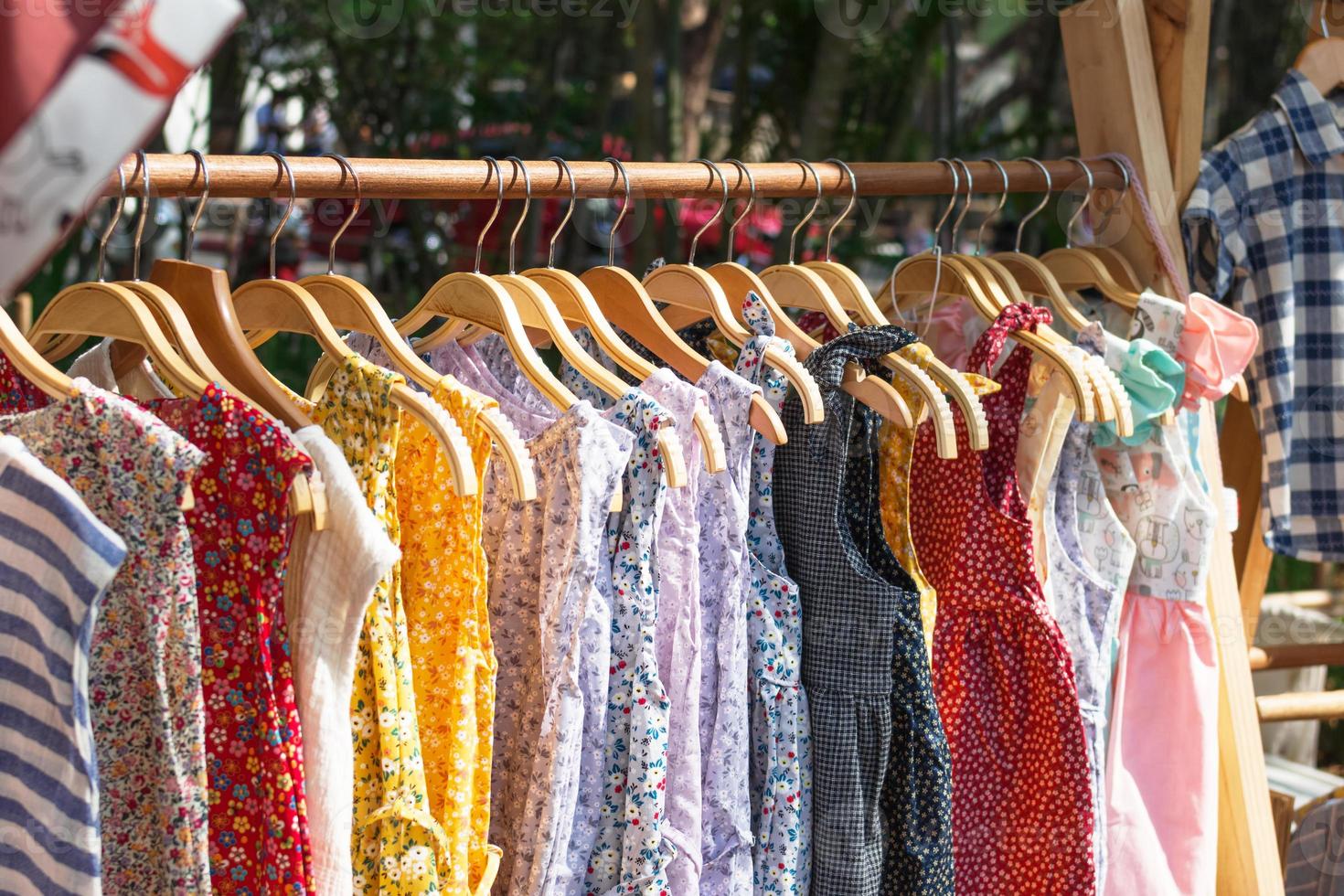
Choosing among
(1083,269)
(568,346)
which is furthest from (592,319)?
(1083,269)

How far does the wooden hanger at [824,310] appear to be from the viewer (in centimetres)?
138

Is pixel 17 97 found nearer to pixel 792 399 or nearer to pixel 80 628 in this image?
pixel 80 628

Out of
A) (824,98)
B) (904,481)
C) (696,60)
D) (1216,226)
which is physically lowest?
(904,481)

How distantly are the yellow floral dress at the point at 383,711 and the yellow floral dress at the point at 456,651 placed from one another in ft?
0.11

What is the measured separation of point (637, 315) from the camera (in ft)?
4.77

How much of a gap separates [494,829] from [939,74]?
470 centimetres

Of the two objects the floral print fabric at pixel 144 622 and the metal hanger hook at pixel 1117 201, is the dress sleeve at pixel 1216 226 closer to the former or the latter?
the metal hanger hook at pixel 1117 201

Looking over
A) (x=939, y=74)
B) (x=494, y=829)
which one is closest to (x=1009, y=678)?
(x=494, y=829)

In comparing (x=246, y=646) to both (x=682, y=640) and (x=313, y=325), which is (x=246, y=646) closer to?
(x=313, y=325)

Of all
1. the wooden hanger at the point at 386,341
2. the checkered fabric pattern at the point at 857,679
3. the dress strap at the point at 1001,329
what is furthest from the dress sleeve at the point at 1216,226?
the wooden hanger at the point at 386,341

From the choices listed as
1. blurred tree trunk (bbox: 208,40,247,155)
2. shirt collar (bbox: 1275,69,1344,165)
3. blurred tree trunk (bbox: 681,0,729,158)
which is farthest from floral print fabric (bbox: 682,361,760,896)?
blurred tree trunk (bbox: 681,0,729,158)

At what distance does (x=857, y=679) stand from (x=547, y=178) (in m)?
0.66

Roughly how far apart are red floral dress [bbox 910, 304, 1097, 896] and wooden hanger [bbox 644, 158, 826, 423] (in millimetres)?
250

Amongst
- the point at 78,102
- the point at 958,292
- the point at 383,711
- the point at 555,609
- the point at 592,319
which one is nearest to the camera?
the point at 78,102
